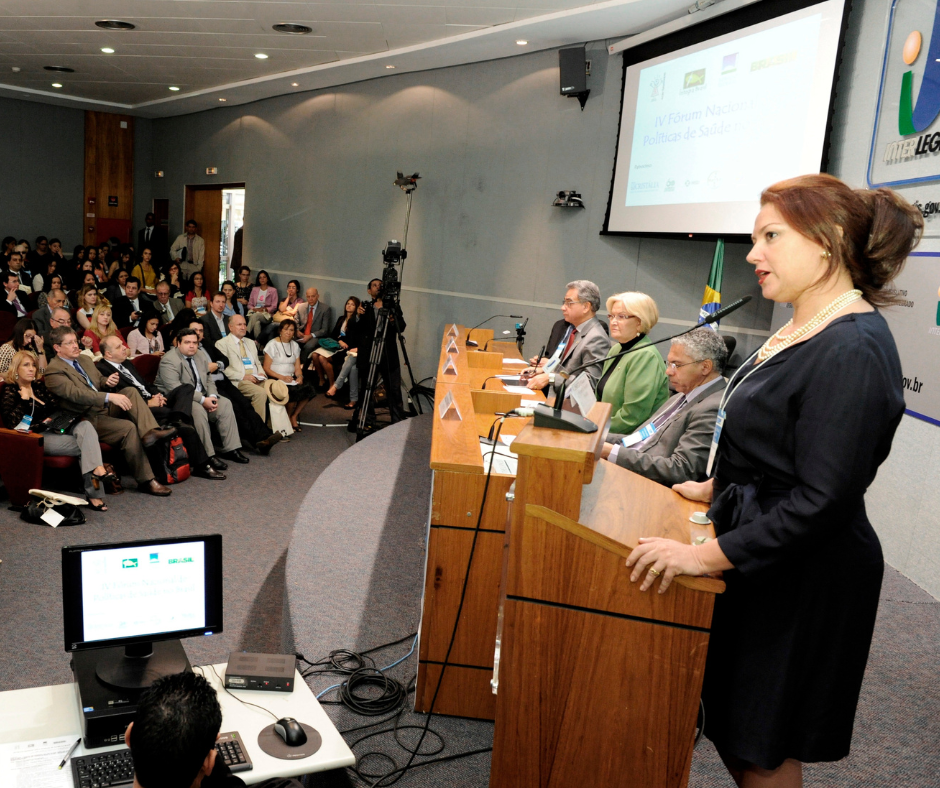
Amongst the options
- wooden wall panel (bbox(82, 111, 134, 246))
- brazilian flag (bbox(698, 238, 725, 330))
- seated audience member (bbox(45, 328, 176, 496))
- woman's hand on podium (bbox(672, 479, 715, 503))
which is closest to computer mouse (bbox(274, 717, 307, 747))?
woman's hand on podium (bbox(672, 479, 715, 503))

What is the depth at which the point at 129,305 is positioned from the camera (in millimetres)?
8969

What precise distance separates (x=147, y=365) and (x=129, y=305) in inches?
124

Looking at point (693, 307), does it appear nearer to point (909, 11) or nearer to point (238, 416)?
point (909, 11)

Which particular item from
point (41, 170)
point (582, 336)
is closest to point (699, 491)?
point (582, 336)

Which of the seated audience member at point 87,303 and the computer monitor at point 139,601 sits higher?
the seated audience member at point 87,303

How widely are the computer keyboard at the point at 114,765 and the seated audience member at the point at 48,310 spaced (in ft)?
21.2

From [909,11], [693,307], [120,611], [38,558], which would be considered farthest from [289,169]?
[120,611]

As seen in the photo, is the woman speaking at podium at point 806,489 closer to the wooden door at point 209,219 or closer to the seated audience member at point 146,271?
the seated audience member at point 146,271

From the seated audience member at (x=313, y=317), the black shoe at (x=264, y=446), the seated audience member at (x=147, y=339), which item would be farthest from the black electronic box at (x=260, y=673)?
the seated audience member at (x=313, y=317)

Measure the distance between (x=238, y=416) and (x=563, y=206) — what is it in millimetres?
3619

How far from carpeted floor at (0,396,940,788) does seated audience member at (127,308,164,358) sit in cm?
190

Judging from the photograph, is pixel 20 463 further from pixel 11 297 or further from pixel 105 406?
pixel 11 297

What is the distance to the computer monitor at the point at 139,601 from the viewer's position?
178cm

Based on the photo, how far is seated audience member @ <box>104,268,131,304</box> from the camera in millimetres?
9352
